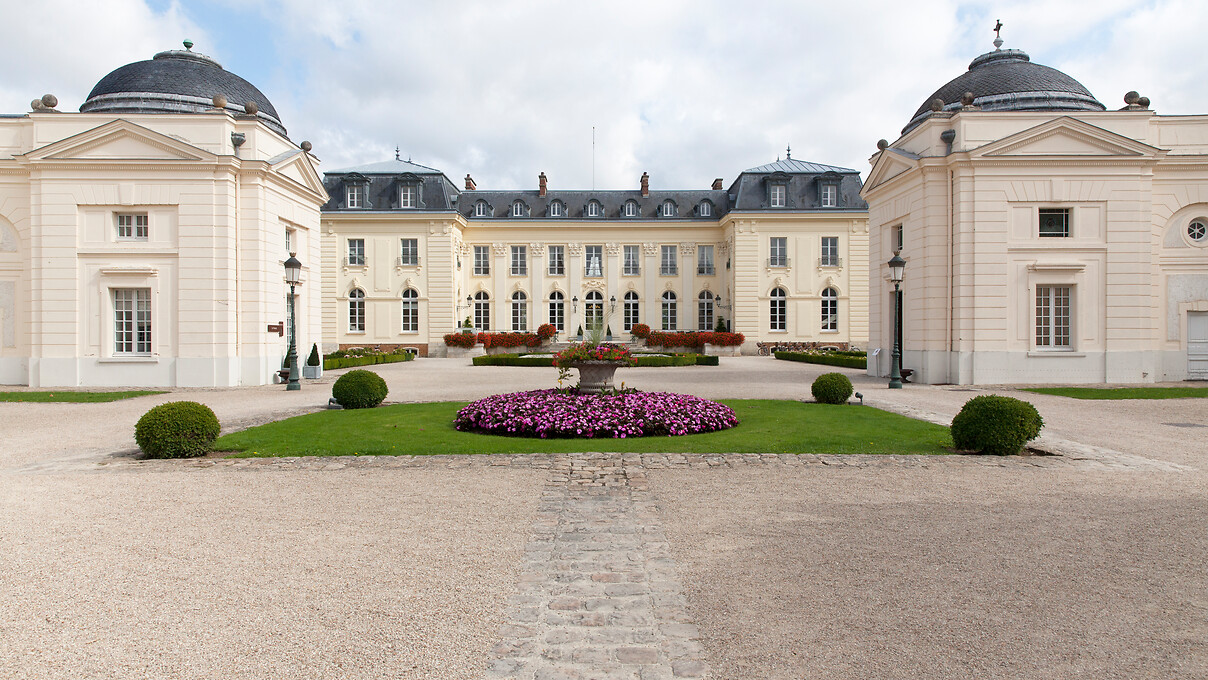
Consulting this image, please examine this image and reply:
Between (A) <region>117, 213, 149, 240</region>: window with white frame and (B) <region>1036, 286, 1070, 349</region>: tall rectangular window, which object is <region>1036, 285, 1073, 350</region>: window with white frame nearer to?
(B) <region>1036, 286, 1070, 349</region>: tall rectangular window

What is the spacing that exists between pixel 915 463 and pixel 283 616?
752 centimetres

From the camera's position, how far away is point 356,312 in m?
40.1

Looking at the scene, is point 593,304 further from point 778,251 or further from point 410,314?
point 778,251

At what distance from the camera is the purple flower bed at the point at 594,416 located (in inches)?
430

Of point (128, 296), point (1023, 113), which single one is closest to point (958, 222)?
point (1023, 113)

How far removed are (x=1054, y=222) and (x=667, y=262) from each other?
25.3 meters

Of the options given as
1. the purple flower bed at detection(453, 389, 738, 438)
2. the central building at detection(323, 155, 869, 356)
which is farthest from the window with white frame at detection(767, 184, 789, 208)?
the purple flower bed at detection(453, 389, 738, 438)

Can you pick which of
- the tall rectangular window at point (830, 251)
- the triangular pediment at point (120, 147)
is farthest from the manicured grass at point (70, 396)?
the tall rectangular window at point (830, 251)

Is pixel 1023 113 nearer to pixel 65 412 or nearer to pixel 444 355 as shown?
pixel 65 412

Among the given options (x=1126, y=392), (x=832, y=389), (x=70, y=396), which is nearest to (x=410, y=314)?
(x=70, y=396)

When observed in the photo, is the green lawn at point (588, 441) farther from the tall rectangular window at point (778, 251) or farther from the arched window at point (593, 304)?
the arched window at point (593, 304)

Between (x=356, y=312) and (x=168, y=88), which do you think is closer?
(x=168, y=88)

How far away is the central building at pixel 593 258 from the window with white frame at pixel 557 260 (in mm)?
90

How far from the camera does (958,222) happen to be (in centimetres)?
2038
